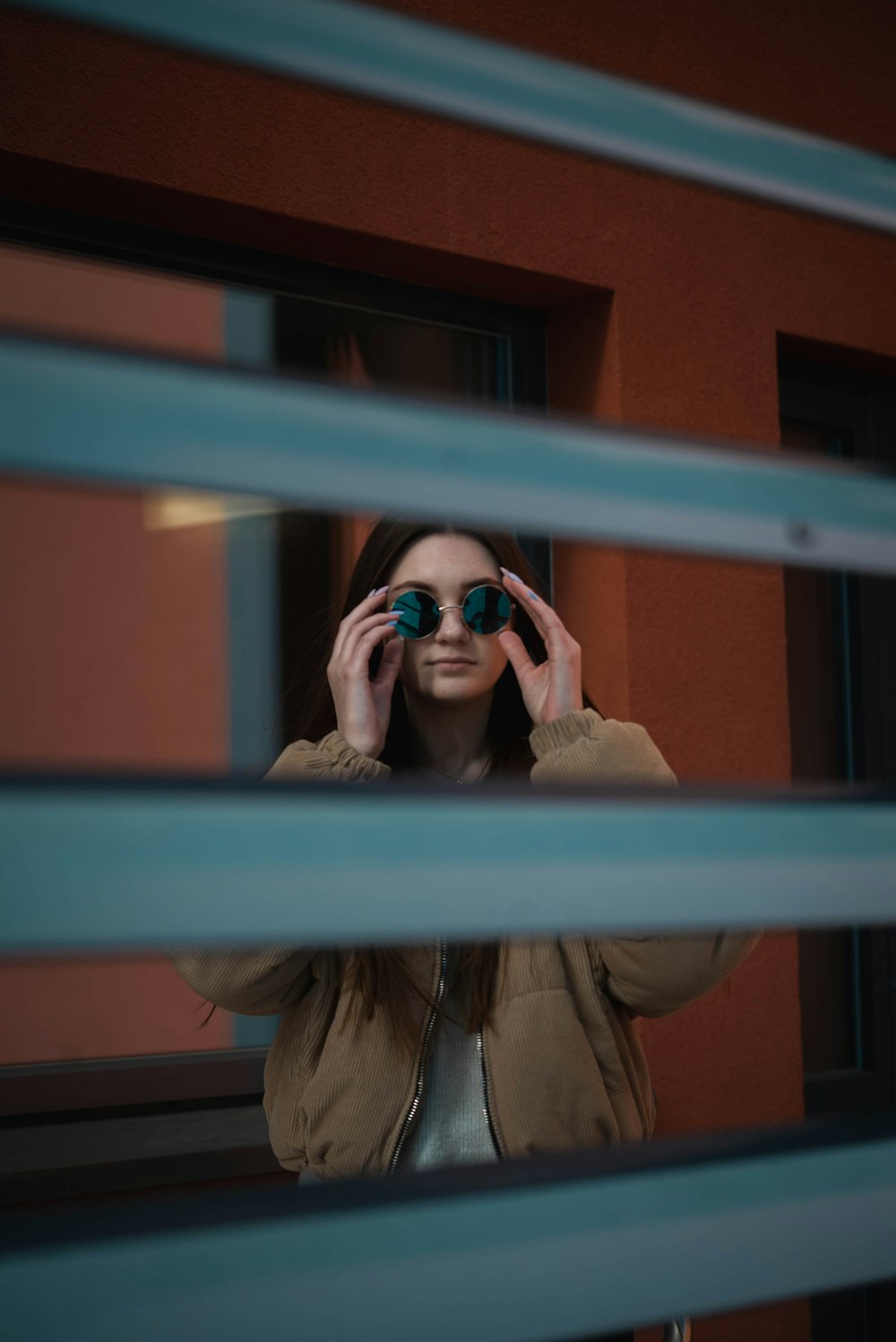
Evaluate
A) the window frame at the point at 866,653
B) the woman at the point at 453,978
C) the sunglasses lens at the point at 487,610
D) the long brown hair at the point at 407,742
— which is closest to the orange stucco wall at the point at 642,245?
the window frame at the point at 866,653

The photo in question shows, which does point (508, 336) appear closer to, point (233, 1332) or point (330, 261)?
point (330, 261)

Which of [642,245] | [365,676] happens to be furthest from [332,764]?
[642,245]

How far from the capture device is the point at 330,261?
2877 mm

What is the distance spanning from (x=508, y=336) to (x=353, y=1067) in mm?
2150

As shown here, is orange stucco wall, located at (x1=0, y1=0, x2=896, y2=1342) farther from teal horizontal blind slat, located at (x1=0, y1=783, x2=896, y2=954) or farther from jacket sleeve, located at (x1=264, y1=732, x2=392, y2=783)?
teal horizontal blind slat, located at (x1=0, y1=783, x2=896, y2=954)

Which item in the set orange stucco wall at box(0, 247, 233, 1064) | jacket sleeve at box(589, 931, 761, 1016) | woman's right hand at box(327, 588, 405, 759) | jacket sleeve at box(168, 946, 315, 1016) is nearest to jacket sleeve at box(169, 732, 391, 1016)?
jacket sleeve at box(168, 946, 315, 1016)

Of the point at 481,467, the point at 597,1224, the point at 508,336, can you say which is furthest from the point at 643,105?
the point at 508,336

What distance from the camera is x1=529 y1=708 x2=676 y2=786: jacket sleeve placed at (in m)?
1.66

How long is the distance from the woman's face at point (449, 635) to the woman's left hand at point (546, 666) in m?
0.03

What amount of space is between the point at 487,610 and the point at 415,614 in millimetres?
102

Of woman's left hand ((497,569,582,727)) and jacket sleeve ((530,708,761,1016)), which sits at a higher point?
woman's left hand ((497,569,582,727))

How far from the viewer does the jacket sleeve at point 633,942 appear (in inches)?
61.1

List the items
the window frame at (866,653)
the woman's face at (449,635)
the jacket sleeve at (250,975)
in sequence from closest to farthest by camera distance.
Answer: the jacket sleeve at (250,975), the woman's face at (449,635), the window frame at (866,653)

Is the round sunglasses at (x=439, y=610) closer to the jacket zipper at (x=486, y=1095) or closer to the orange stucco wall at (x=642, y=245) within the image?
the jacket zipper at (x=486, y=1095)
